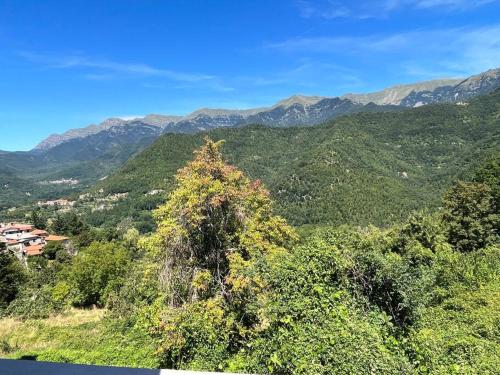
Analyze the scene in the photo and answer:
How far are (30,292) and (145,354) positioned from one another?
19087mm

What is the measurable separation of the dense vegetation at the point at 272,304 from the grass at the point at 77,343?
0.22ft

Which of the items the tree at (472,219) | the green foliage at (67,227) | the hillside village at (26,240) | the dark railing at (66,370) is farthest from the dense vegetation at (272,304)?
the green foliage at (67,227)

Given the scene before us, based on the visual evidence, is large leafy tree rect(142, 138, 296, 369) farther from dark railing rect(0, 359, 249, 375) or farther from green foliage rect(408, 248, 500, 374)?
dark railing rect(0, 359, 249, 375)

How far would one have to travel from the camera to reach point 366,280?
940 cm

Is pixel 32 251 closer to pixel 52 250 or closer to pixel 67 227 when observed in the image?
pixel 52 250

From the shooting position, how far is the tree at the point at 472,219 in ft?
83.5

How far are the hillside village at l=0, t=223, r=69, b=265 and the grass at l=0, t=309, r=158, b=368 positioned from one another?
4990cm

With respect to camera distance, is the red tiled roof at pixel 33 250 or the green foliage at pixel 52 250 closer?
the green foliage at pixel 52 250

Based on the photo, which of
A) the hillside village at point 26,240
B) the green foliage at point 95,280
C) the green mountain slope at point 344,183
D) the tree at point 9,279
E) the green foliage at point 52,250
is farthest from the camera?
the green mountain slope at point 344,183

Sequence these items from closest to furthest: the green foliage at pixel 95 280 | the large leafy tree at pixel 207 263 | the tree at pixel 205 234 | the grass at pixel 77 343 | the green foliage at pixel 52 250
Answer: the large leafy tree at pixel 207 263
the grass at pixel 77 343
the tree at pixel 205 234
the green foliage at pixel 95 280
the green foliage at pixel 52 250

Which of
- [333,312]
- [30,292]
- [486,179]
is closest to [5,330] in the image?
[30,292]

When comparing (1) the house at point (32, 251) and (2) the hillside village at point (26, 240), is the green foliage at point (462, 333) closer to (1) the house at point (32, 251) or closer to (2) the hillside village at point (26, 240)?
(2) the hillside village at point (26, 240)

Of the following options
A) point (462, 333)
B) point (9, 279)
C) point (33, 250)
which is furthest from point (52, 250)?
point (462, 333)

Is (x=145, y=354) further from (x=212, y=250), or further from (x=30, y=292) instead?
(x=30, y=292)
